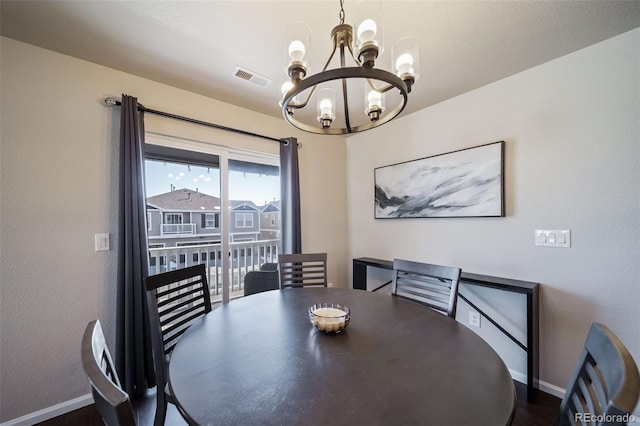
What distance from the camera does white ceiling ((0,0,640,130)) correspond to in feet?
4.80

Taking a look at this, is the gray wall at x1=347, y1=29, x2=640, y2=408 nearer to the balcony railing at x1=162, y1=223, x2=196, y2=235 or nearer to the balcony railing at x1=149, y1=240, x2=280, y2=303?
the balcony railing at x1=149, y1=240, x2=280, y2=303

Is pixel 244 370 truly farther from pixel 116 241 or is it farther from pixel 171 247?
pixel 171 247

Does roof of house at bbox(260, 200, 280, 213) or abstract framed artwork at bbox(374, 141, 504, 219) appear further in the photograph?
roof of house at bbox(260, 200, 280, 213)

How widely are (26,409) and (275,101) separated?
9.95 ft

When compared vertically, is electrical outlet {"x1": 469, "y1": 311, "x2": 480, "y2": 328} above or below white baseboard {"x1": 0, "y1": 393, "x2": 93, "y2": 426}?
above

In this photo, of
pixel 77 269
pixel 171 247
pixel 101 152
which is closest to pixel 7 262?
pixel 77 269

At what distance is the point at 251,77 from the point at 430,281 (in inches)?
85.7

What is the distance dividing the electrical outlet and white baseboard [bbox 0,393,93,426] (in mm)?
3214

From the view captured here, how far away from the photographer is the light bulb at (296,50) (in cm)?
122

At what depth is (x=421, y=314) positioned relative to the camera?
1.45m

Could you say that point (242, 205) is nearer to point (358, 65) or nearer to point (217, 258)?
point (217, 258)

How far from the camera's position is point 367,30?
1.07 m

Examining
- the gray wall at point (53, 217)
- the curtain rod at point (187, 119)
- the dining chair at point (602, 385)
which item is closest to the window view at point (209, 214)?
the curtain rod at point (187, 119)

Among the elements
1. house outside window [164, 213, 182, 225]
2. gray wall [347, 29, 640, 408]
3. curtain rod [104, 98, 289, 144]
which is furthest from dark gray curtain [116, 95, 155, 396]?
gray wall [347, 29, 640, 408]
